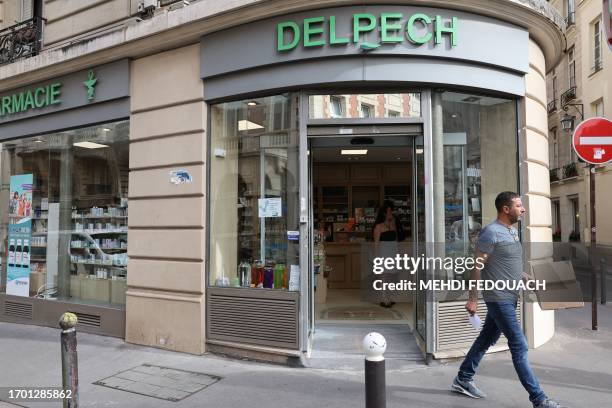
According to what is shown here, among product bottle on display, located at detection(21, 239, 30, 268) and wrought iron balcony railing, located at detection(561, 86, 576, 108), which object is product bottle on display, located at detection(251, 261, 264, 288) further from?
wrought iron balcony railing, located at detection(561, 86, 576, 108)

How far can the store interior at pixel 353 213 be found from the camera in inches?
367

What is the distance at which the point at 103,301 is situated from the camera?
778 cm

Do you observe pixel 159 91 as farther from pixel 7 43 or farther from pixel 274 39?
pixel 7 43

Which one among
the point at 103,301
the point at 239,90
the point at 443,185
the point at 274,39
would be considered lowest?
the point at 103,301

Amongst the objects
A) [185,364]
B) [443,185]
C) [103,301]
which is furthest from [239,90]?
[103,301]

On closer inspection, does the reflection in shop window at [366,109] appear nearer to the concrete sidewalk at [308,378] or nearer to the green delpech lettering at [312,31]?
the green delpech lettering at [312,31]

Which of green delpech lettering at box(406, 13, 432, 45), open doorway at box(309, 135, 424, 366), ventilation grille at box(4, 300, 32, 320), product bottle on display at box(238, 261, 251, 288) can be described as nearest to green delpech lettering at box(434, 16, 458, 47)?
green delpech lettering at box(406, 13, 432, 45)

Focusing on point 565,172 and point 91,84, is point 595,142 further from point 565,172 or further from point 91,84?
point 565,172

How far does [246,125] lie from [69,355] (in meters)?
3.73

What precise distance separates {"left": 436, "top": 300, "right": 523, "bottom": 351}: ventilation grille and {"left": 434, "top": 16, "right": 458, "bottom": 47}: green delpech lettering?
3.08m

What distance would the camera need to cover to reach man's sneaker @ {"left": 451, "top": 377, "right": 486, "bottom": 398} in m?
4.66

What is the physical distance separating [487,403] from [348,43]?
13.3 feet

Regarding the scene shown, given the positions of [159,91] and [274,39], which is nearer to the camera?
[274,39]

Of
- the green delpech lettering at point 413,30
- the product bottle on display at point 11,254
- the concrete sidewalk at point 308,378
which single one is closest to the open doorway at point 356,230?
the concrete sidewalk at point 308,378
